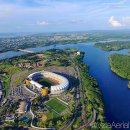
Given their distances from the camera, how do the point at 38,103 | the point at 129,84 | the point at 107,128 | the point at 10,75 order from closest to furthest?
the point at 107,128
the point at 38,103
the point at 129,84
the point at 10,75

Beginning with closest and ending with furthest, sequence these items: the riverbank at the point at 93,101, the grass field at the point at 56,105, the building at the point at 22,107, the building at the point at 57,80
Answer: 1. the riverbank at the point at 93,101
2. the building at the point at 22,107
3. the grass field at the point at 56,105
4. the building at the point at 57,80

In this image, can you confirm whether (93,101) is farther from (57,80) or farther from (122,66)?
(122,66)

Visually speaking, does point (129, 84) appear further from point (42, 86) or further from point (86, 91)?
point (42, 86)

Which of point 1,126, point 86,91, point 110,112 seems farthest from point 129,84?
point 1,126

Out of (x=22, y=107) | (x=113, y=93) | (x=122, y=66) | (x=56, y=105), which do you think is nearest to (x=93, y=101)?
(x=56, y=105)

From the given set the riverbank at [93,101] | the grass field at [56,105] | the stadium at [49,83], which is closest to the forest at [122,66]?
the riverbank at [93,101]

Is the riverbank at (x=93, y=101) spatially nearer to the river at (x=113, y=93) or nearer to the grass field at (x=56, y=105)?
the river at (x=113, y=93)

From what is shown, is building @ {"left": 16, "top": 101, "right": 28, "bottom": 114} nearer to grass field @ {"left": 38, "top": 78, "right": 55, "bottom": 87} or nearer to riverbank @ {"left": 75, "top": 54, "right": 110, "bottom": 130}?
riverbank @ {"left": 75, "top": 54, "right": 110, "bottom": 130}
